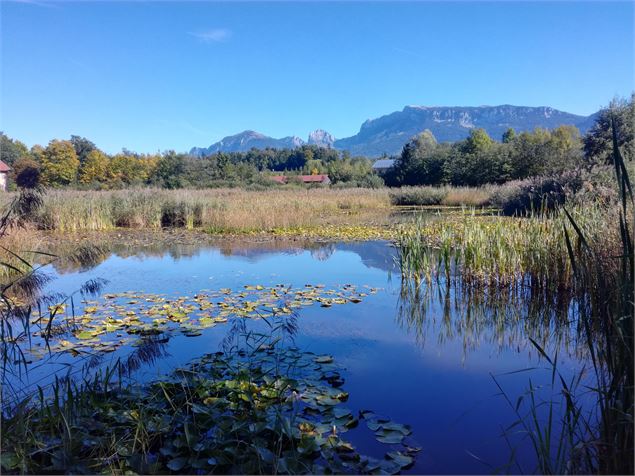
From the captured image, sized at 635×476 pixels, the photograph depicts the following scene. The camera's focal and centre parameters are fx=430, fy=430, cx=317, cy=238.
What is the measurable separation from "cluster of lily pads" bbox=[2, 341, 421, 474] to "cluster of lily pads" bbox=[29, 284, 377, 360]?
0.88 m

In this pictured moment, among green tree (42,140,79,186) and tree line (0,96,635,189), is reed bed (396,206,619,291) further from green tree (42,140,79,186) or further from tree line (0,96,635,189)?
green tree (42,140,79,186)

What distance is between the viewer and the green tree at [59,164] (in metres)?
37.5

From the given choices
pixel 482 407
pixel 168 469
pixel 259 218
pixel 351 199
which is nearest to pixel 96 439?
pixel 168 469

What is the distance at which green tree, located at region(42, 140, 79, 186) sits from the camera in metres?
37.5

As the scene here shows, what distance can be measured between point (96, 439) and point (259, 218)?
1191 centimetres

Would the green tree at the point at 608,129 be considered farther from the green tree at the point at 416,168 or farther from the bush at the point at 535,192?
the green tree at the point at 416,168

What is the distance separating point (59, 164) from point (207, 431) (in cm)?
4223

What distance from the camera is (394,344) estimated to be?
4418 mm

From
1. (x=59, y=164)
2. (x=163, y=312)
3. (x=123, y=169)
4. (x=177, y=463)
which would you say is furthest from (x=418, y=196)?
(x=123, y=169)

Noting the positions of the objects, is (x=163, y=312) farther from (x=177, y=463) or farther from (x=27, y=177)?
(x=177, y=463)

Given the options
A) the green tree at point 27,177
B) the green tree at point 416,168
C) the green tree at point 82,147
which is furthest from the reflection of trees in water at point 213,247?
the green tree at point 82,147

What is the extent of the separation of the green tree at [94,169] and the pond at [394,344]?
3722 centimetres

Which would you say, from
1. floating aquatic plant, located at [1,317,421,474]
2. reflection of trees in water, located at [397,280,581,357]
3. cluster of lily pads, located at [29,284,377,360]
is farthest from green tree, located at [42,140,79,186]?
floating aquatic plant, located at [1,317,421,474]

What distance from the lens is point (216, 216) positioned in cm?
1430
